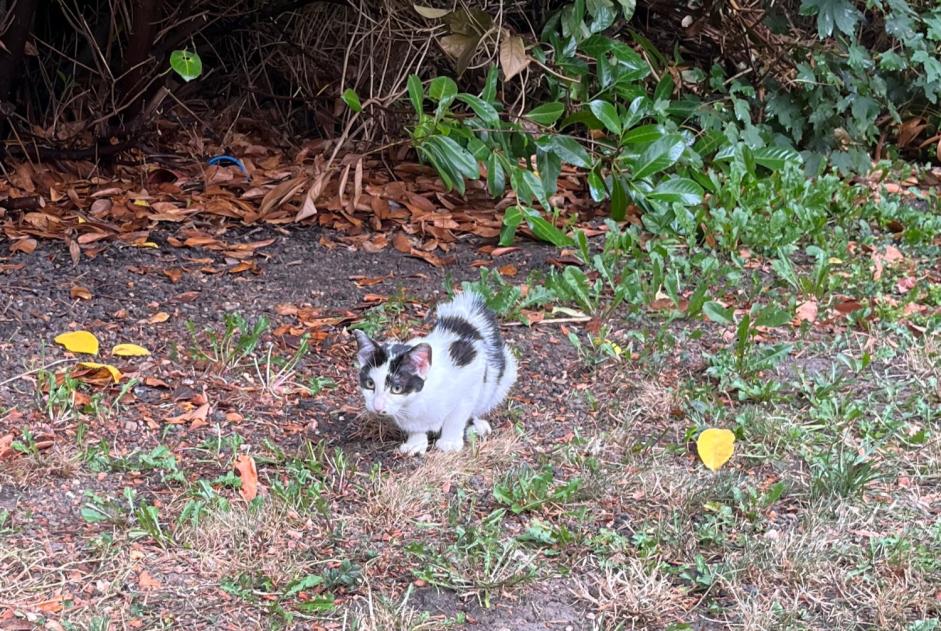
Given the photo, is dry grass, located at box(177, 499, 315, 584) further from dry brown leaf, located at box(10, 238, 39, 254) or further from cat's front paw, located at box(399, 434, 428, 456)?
dry brown leaf, located at box(10, 238, 39, 254)

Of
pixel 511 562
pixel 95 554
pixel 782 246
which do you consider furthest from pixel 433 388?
pixel 782 246

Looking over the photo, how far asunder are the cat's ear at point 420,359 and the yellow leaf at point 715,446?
888mm

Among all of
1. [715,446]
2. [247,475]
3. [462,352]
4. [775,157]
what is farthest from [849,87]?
[247,475]

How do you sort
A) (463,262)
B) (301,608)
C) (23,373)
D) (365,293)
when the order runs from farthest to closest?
(463,262) < (365,293) < (23,373) < (301,608)

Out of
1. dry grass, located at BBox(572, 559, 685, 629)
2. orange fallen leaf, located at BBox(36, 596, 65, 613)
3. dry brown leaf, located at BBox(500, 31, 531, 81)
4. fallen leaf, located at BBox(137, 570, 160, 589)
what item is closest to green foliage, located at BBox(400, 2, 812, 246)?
dry brown leaf, located at BBox(500, 31, 531, 81)

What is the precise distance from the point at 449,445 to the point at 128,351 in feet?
3.90

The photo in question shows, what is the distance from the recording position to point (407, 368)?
10.5 feet

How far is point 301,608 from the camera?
103 inches

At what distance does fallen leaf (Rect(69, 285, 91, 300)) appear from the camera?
13.1 ft

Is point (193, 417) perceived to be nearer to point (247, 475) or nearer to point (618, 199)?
point (247, 475)

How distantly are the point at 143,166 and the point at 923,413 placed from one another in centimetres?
359

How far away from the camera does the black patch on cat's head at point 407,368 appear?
319 centimetres

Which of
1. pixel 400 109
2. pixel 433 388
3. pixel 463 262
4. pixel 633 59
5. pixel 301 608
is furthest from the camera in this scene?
pixel 400 109

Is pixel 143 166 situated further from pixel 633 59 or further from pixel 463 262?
pixel 633 59
